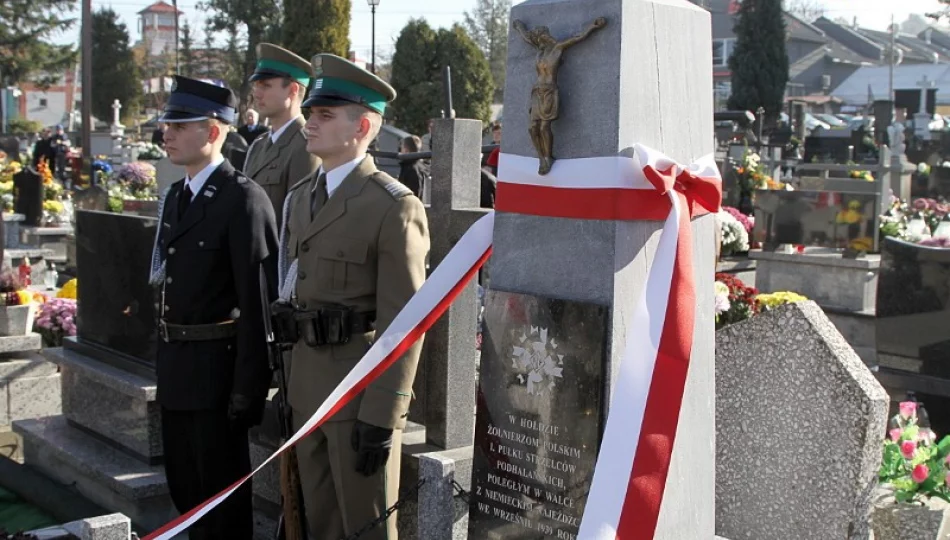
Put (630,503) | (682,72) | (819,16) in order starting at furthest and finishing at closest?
(819,16), (682,72), (630,503)

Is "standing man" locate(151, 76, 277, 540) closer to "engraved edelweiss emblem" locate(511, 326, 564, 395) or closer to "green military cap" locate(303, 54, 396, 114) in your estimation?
"green military cap" locate(303, 54, 396, 114)

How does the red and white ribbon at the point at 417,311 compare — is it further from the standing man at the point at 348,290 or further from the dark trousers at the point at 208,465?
the dark trousers at the point at 208,465

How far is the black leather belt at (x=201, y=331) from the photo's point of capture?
4.47 meters

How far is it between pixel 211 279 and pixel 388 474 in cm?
108

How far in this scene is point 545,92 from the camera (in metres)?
2.96

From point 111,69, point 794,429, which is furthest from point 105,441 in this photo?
point 111,69

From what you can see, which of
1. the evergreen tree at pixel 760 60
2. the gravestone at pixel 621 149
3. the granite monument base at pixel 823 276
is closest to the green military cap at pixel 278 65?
the gravestone at pixel 621 149

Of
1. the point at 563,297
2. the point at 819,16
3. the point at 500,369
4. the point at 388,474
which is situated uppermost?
the point at 819,16

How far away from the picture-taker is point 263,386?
4395 millimetres

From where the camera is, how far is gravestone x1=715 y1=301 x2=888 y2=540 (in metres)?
3.79

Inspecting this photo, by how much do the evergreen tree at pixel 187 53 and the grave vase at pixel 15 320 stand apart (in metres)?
45.8

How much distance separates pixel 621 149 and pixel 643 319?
413 mm

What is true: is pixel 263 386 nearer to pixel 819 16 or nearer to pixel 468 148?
pixel 468 148

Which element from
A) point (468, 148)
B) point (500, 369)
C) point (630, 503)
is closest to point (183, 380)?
point (468, 148)
